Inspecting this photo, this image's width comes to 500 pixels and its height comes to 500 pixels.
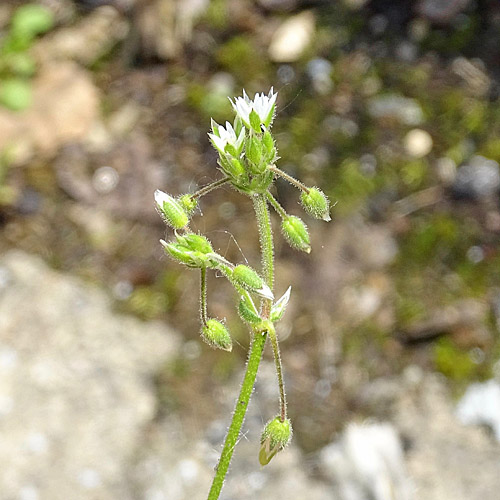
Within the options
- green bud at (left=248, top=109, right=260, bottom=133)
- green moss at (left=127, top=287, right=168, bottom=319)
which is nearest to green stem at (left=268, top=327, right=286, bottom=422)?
green bud at (left=248, top=109, right=260, bottom=133)

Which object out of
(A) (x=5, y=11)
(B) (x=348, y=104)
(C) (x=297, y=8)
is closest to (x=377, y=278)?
(B) (x=348, y=104)

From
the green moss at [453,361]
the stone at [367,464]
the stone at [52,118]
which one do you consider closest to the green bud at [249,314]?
the stone at [367,464]

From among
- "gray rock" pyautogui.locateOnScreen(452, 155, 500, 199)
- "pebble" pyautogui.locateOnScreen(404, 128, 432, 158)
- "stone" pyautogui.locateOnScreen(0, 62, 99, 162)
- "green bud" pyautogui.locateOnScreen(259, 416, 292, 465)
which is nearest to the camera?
"green bud" pyautogui.locateOnScreen(259, 416, 292, 465)

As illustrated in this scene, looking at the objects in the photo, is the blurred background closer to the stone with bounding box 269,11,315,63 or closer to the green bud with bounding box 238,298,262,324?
the stone with bounding box 269,11,315,63

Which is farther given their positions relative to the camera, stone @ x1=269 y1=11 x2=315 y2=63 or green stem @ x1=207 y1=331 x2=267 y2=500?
stone @ x1=269 y1=11 x2=315 y2=63

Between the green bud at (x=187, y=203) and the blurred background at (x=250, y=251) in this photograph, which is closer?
the green bud at (x=187, y=203)

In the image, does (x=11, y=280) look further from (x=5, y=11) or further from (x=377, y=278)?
(x=5, y=11)

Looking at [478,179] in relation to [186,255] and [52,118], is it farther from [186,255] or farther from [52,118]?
[186,255]

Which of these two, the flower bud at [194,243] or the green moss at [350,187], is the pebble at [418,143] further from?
the flower bud at [194,243]
